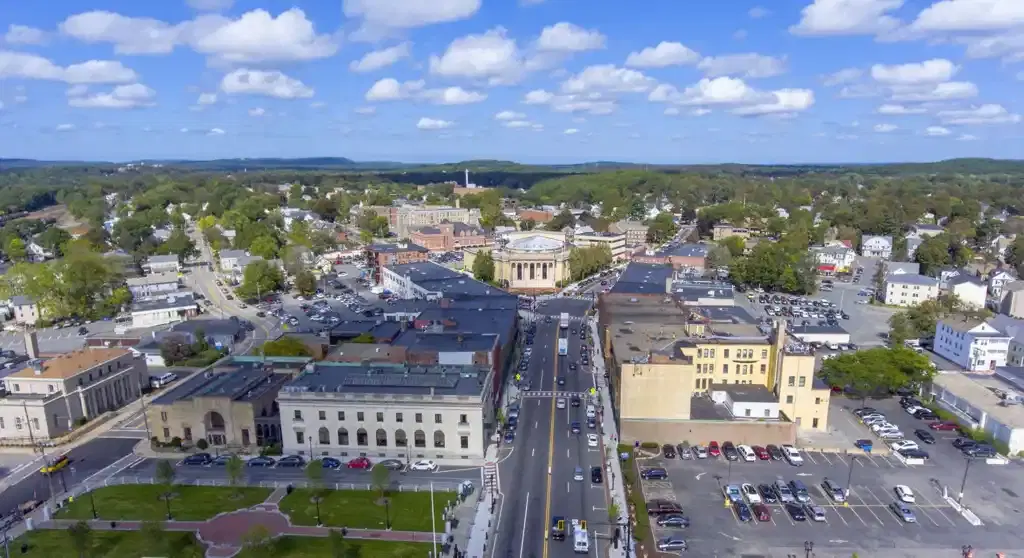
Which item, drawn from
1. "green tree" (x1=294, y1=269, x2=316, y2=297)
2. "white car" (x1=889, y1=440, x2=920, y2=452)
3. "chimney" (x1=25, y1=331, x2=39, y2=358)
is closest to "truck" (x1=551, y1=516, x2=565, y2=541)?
"white car" (x1=889, y1=440, x2=920, y2=452)

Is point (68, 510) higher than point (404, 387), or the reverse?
point (404, 387)

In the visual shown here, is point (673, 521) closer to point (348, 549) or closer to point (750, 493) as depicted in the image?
point (750, 493)

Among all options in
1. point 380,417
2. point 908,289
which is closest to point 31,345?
point 380,417

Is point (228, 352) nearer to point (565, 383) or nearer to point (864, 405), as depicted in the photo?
point (565, 383)

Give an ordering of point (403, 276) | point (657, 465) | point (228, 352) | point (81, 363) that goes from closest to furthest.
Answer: point (657, 465)
point (81, 363)
point (228, 352)
point (403, 276)

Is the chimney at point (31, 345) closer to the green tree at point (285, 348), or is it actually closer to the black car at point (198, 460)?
the green tree at point (285, 348)

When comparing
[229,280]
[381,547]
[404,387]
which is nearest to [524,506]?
[381,547]
